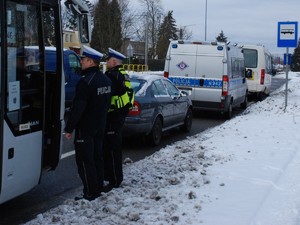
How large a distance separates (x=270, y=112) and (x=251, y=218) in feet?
38.4

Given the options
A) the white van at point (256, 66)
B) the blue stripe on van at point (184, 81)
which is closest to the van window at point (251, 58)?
the white van at point (256, 66)

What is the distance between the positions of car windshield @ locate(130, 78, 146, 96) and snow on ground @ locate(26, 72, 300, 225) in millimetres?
1350

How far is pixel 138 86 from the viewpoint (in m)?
10.1

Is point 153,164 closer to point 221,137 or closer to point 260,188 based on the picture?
point 260,188

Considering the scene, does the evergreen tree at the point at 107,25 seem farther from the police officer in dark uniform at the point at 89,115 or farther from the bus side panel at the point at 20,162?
the bus side panel at the point at 20,162

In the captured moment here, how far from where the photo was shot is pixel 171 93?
11.4m

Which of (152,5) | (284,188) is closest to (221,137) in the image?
(284,188)

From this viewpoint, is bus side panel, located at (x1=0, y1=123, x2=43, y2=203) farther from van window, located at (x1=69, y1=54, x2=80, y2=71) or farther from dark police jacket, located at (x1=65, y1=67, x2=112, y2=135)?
van window, located at (x1=69, y1=54, x2=80, y2=71)

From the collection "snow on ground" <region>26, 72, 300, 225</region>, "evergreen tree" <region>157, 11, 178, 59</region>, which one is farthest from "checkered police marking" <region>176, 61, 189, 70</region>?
"evergreen tree" <region>157, 11, 178, 59</region>

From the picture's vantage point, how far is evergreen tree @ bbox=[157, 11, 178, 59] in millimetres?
83938

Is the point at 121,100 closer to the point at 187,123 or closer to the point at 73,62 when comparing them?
the point at 187,123

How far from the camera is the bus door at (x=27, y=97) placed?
15.2 ft

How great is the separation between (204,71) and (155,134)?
5514mm

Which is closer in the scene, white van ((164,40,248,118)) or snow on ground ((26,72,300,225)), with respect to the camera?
snow on ground ((26,72,300,225))
